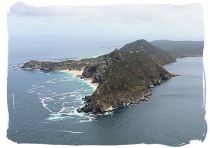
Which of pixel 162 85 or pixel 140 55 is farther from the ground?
pixel 140 55

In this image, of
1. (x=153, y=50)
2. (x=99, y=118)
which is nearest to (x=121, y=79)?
(x=99, y=118)

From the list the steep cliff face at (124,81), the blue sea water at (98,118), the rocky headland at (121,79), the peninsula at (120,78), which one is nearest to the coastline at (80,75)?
the peninsula at (120,78)

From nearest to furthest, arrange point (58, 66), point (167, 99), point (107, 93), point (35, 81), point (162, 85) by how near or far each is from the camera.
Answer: point (107, 93) < point (167, 99) < point (162, 85) < point (35, 81) < point (58, 66)

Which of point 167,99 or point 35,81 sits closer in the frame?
point 167,99

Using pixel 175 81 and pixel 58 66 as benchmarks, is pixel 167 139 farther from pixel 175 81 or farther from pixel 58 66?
pixel 58 66

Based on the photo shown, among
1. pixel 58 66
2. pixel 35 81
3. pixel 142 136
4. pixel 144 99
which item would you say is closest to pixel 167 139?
pixel 142 136

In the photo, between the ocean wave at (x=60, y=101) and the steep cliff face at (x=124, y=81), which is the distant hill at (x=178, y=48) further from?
the ocean wave at (x=60, y=101)

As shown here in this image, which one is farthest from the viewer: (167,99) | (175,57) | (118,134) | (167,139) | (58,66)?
(175,57)
